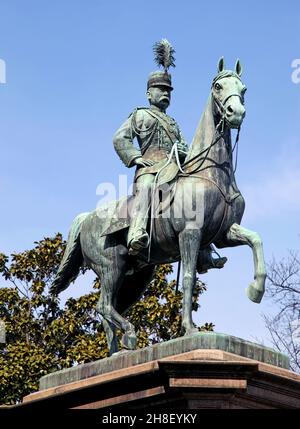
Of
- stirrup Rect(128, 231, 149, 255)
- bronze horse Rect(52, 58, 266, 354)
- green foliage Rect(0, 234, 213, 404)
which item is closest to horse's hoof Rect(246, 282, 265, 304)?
bronze horse Rect(52, 58, 266, 354)

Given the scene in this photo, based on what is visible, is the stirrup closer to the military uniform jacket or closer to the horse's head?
the military uniform jacket

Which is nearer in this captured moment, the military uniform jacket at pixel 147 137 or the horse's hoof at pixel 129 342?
the horse's hoof at pixel 129 342

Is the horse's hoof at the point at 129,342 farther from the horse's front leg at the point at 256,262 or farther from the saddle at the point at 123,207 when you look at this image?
the horse's front leg at the point at 256,262

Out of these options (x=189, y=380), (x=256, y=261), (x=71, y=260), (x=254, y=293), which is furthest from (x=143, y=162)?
(x=189, y=380)

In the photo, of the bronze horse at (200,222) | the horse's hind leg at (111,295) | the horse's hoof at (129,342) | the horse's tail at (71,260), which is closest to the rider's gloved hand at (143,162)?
the bronze horse at (200,222)

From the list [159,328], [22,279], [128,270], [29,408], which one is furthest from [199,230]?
[22,279]

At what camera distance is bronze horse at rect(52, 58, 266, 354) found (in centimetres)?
1248

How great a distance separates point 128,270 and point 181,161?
163 cm

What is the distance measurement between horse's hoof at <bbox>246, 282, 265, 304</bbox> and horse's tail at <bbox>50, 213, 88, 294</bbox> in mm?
2954

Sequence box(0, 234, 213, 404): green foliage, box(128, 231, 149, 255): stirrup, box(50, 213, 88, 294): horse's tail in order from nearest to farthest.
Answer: box(128, 231, 149, 255): stirrup → box(50, 213, 88, 294): horse's tail → box(0, 234, 213, 404): green foliage

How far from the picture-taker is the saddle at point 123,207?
1304 centimetres

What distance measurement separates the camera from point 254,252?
12.4 m

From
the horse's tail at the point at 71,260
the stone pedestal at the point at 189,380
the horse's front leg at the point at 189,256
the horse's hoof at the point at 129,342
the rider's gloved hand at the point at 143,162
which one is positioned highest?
the rider's gloved hand at the point at 143,162

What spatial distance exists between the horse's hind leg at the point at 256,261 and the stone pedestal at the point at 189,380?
65 centimetres
